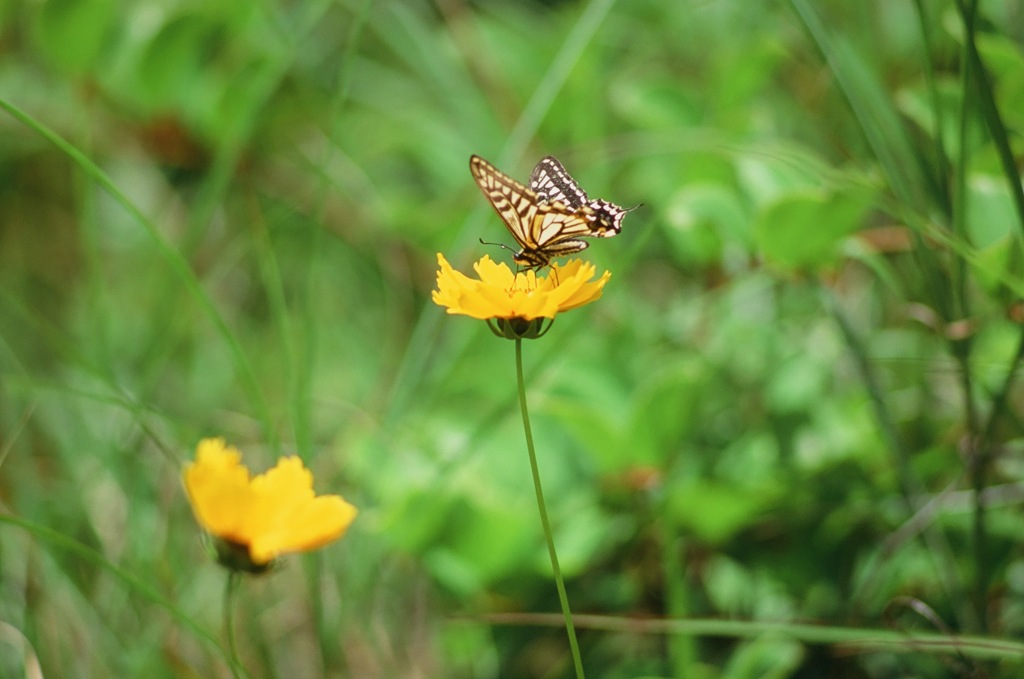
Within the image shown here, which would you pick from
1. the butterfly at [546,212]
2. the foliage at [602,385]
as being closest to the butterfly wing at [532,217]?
the butterfly at [546,212]

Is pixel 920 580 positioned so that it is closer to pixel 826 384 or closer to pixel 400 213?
pixel 826 384

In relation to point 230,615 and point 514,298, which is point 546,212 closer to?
point 514,298

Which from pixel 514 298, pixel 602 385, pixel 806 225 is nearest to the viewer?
pixel 514 298

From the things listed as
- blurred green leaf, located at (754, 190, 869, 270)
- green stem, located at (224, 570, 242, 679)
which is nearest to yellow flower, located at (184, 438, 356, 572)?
green stem, located at (224, 570, 242, 679)

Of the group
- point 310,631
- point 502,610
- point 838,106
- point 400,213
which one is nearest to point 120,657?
point 310,631

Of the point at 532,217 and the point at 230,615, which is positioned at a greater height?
the point at 532,217

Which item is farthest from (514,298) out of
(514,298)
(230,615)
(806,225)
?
(806,225)

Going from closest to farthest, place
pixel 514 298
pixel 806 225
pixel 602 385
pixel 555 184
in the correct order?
pixel 514 298, pixel 555 184, pixel 806 225, pixel 602 385

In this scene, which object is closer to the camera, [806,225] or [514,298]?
[514,298]
